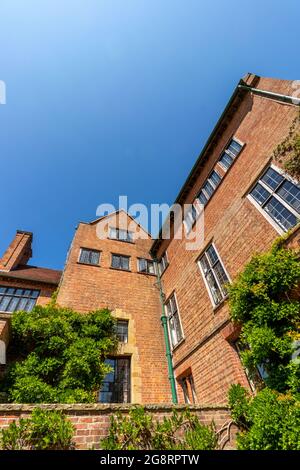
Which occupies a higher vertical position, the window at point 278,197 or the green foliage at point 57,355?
the window at point 278,197

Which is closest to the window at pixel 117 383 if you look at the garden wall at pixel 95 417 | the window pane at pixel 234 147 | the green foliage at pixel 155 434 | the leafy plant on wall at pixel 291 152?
the garden wall at pixel 95 417

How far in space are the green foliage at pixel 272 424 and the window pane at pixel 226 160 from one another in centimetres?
901

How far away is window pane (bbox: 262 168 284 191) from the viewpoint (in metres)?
7.79

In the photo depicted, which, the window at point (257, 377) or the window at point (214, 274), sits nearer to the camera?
the window at point (257, 377)

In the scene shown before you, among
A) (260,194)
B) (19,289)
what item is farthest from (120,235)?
(260,194)

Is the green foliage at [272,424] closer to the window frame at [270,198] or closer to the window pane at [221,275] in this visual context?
the window pane at [221,275]

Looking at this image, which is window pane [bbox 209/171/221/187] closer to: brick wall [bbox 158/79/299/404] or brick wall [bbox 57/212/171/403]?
brick wall [bbox 158/79/299/404]

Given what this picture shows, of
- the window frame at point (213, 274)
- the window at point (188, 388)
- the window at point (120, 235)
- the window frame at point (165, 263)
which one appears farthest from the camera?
the window at point (120, 235)

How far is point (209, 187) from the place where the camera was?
11938 mm

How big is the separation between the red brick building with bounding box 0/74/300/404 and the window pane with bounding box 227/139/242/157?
0.06 metres

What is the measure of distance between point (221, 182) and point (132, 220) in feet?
33.0

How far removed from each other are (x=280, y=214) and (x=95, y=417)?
24.3ft

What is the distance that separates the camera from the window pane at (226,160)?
10.8 metres

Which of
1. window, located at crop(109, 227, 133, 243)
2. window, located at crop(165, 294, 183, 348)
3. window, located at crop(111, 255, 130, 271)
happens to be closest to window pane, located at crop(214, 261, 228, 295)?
window, located at crop(165, 294, 183, 348)
